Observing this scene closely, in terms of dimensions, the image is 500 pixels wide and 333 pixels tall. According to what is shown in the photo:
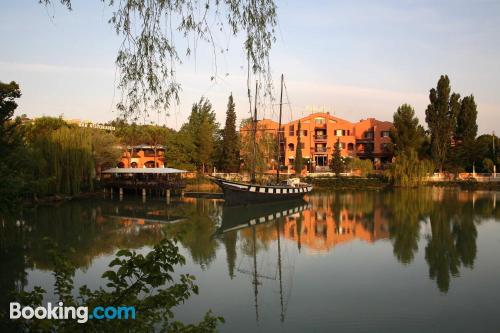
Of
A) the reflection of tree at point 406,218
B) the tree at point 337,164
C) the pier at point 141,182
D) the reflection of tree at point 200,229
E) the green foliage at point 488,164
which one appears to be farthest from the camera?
the tree at point 337,164

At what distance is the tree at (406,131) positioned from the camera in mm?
44406

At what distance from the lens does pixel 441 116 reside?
42.9 meters

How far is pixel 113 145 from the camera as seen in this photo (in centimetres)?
3653

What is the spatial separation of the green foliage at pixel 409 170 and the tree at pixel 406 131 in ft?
7.59

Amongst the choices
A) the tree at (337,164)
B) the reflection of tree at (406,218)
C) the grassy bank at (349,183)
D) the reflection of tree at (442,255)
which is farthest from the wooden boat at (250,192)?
the tree at (337,164)

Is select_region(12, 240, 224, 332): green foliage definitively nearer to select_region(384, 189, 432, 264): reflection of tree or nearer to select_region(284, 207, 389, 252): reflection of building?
select_region(384, 189, 432, 264): reflection of tree

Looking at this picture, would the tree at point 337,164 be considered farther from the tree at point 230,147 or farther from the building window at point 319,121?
the tree at point 230,147

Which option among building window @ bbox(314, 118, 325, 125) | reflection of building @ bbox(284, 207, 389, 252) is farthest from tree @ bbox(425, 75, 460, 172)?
reflection of building @ bbox(284, 207, 389, 252)

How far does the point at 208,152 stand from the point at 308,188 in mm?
15057

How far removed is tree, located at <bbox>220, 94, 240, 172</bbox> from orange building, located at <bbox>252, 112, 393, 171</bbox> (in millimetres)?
6571

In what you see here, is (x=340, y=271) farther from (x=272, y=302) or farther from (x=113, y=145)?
(x=113, y=145)

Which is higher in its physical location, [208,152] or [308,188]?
[208,152]

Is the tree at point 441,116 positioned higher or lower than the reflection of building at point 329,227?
higher

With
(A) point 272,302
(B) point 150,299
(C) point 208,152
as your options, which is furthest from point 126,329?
(C) point 208,152
